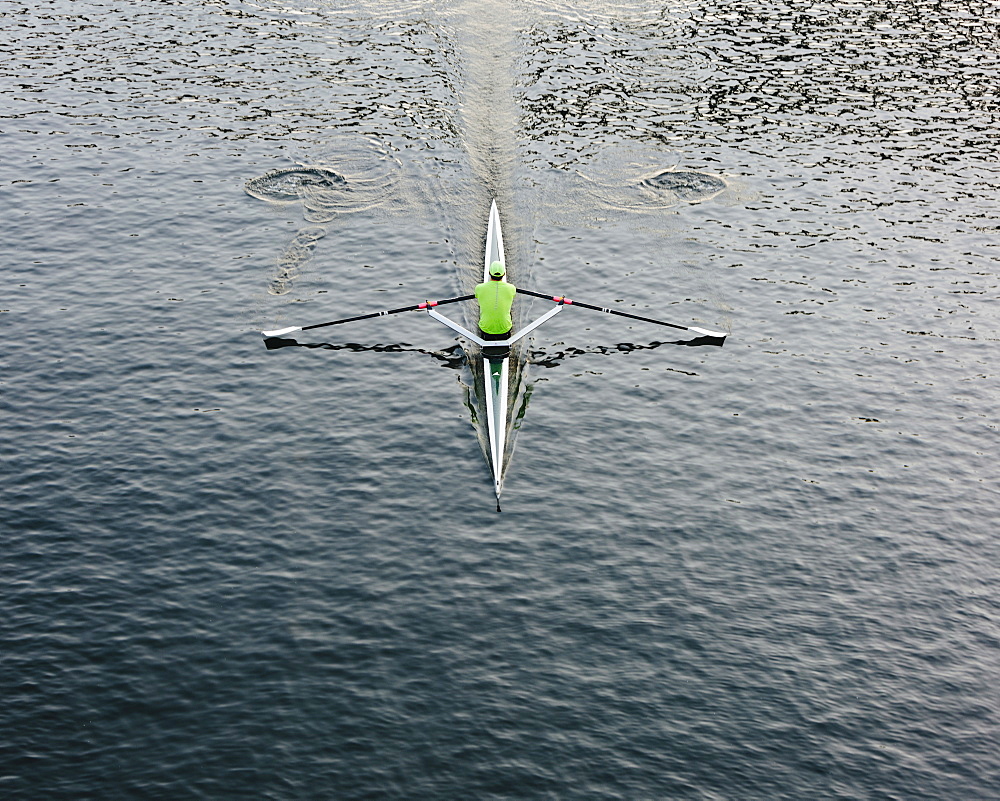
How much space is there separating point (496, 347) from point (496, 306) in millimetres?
1757

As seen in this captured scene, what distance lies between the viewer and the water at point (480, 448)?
31062 millimetres

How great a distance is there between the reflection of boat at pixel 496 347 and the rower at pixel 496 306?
0.45 meters

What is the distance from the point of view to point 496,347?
145 feet

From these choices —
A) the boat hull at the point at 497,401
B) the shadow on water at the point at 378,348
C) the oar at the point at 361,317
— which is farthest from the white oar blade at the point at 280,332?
the boat hull at the point at 497,401

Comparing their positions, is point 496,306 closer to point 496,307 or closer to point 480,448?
point 496,307

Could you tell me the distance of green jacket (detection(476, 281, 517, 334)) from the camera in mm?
44062

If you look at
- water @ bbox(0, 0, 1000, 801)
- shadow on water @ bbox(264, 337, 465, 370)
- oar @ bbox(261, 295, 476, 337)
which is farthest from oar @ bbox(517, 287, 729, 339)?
shadow on water @ bbox(264, 337, 465, 370)

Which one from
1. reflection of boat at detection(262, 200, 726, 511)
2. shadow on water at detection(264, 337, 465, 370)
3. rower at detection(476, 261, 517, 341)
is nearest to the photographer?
reflection of boat at detection(262, 200, 726, 511)

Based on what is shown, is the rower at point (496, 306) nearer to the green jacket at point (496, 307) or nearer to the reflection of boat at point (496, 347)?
the green jacket at point (496, 307)

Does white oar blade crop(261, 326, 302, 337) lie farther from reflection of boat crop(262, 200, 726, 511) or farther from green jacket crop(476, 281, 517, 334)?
green jacket crop(476, 281, 517, 334)

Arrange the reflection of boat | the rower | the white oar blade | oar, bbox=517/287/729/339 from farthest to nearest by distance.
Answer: the white oar blade → oar, bbox=517/287/729/339 → the rower → the reflection of boat

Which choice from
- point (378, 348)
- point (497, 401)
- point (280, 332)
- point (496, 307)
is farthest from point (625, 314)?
point (280, 332)

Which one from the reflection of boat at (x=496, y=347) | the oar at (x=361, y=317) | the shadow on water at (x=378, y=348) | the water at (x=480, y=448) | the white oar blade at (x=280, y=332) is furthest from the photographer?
the white oar blade at (x=280, y=332)

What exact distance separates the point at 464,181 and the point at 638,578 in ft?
106
